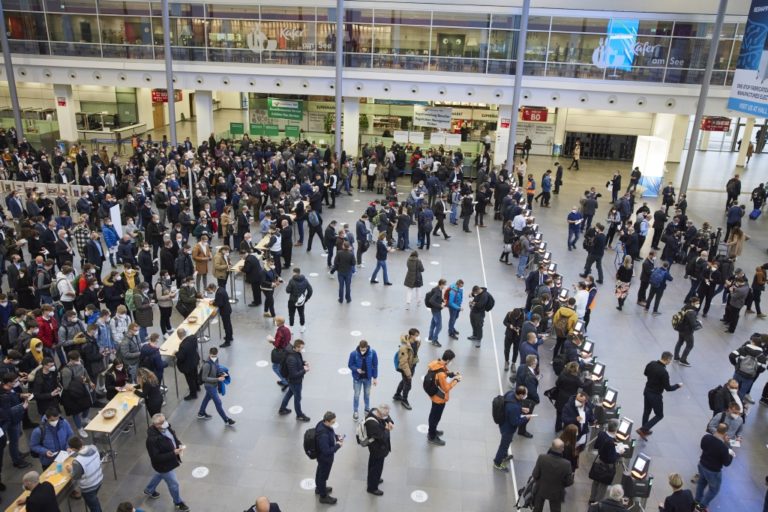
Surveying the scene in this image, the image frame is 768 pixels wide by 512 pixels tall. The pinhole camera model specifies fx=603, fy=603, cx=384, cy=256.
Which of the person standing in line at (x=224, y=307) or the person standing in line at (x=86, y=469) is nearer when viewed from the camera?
the person standing in line at (x=86, y=469)

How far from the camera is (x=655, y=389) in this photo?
9172 millimetres

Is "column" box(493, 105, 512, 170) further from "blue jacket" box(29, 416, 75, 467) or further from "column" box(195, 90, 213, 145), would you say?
"blue jacket" box(29, 416, 75, 467)

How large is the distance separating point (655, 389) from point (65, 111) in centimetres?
2883

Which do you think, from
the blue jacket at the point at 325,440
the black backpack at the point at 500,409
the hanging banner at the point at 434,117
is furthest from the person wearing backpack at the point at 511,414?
the hanging banner at the point at 434,117

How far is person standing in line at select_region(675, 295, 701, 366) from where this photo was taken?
11.2 metres

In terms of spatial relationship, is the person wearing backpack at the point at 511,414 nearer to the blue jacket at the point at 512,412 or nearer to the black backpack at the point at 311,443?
the blue jacket at the point at 512,412

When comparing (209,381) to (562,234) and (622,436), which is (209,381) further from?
(562,234)

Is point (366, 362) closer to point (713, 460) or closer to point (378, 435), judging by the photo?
point (378, 435)

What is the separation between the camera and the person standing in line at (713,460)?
7633 mm

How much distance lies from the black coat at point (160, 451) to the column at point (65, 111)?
26083 mm

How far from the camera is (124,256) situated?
12711 millimetres

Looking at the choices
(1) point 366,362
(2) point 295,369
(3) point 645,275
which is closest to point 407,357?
(1) point 366,362

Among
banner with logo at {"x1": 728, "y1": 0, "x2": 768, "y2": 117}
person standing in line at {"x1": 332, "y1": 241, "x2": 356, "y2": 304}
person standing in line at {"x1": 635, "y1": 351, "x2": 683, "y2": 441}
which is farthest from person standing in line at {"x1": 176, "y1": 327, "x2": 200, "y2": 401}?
banner with logo at {"x1": 728, "y1": 0, "x2": 768, "y2": 117}

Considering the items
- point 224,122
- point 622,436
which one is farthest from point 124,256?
point 224,122
